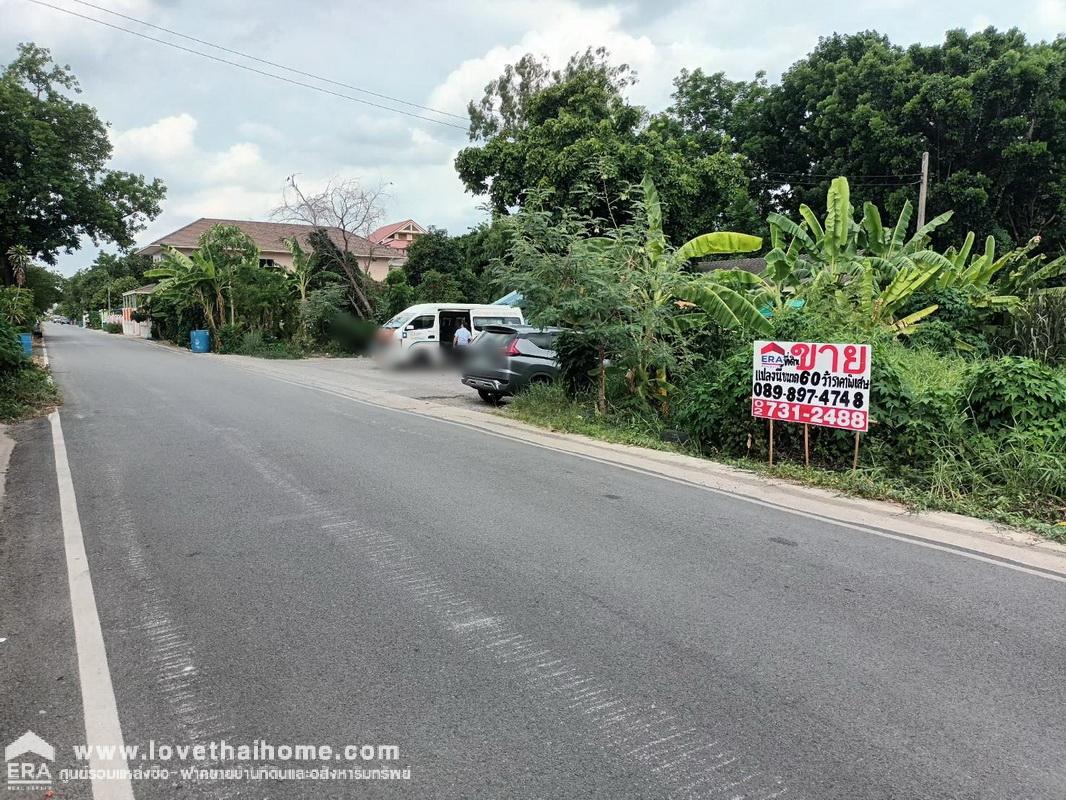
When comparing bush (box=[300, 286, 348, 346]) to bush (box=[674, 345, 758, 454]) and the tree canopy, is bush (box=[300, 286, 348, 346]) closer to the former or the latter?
the tree canopy

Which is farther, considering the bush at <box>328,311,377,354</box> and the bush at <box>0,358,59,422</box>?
the bush at <box>328,311,377,354</box>

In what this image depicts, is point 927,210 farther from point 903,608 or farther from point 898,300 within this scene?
point 903,608

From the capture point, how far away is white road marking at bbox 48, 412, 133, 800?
2834 mm

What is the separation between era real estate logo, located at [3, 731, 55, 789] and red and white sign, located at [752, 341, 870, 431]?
746 cm

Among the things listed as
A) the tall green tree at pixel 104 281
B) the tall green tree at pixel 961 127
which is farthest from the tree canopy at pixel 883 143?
the tall green tree at pixel 104 281

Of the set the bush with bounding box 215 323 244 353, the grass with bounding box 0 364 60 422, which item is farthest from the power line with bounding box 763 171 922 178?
the grass with bounding box 0 364 60 422

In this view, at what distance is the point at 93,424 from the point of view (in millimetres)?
11102

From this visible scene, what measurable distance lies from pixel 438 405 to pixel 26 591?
32.4 feet

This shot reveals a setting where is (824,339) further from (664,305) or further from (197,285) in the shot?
(197,285)

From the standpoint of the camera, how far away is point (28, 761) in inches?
114

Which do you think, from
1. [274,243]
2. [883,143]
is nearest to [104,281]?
[274,243]

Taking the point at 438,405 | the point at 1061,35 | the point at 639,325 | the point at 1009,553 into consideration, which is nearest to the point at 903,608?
the point at 1009,553

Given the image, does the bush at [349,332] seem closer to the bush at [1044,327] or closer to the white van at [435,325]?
the white van at [435,325]

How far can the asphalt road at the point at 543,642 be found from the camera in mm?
2893
